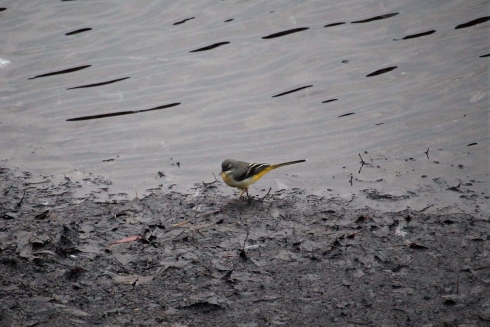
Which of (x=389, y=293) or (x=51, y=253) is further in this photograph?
(x=51, y=253)

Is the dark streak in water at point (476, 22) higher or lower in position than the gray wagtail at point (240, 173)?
higher

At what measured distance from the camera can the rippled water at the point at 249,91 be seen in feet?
28.1

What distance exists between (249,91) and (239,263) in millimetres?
5352

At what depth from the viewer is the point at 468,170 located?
7.91 meters

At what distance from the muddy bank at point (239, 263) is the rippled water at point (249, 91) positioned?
1.08 m

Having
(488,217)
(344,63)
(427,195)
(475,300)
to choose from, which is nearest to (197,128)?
(344,63)

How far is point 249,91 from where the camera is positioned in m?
10.6

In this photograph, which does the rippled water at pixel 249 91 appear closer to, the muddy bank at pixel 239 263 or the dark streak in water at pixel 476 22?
the dark streak in water at pixel 476 22

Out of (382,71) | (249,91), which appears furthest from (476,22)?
(249,91)

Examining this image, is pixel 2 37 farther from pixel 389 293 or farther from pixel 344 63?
pixel 389 293

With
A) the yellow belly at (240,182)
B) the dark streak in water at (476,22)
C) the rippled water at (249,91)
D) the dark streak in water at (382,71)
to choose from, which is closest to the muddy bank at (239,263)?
the yellow belly at (240,182)

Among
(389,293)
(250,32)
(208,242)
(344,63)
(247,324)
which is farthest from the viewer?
(250,32)

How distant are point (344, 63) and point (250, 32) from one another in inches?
88.3

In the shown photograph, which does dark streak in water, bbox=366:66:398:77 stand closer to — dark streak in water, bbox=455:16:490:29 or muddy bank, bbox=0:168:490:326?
dark streak in water, bbox=455:16:490:29
